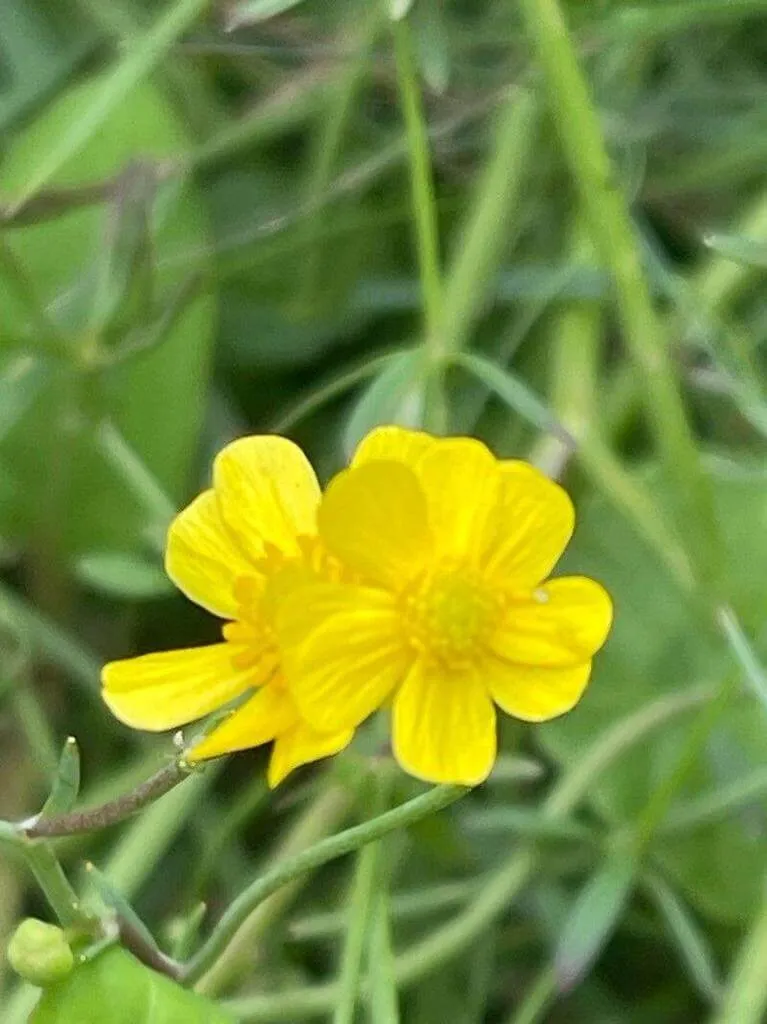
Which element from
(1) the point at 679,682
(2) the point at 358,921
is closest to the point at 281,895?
(2) the point at 358,921

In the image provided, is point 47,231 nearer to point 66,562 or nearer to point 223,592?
point 66,562

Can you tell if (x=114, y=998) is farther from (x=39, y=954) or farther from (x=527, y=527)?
(x=527, y=527)

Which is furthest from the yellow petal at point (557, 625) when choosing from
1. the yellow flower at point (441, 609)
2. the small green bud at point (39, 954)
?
the small green bud at point (39, 954)

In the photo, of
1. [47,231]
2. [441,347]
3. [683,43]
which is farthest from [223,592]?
[683,43]

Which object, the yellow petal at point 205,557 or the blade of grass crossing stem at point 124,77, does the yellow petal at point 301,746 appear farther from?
the blade of grass crossing stem at point 124,77

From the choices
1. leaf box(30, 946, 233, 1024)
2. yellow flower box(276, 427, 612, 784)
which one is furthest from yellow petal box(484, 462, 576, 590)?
leaf box(30, 946, 233, 1024)

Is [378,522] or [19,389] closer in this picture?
[378,522]

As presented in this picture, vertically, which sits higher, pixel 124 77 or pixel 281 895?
pixel 124 77

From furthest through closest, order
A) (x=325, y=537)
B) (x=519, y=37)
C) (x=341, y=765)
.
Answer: (x=519, y=37), (x=341, y=765), (x=325, y=537)

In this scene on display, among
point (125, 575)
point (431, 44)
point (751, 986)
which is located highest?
point (431, 44)
